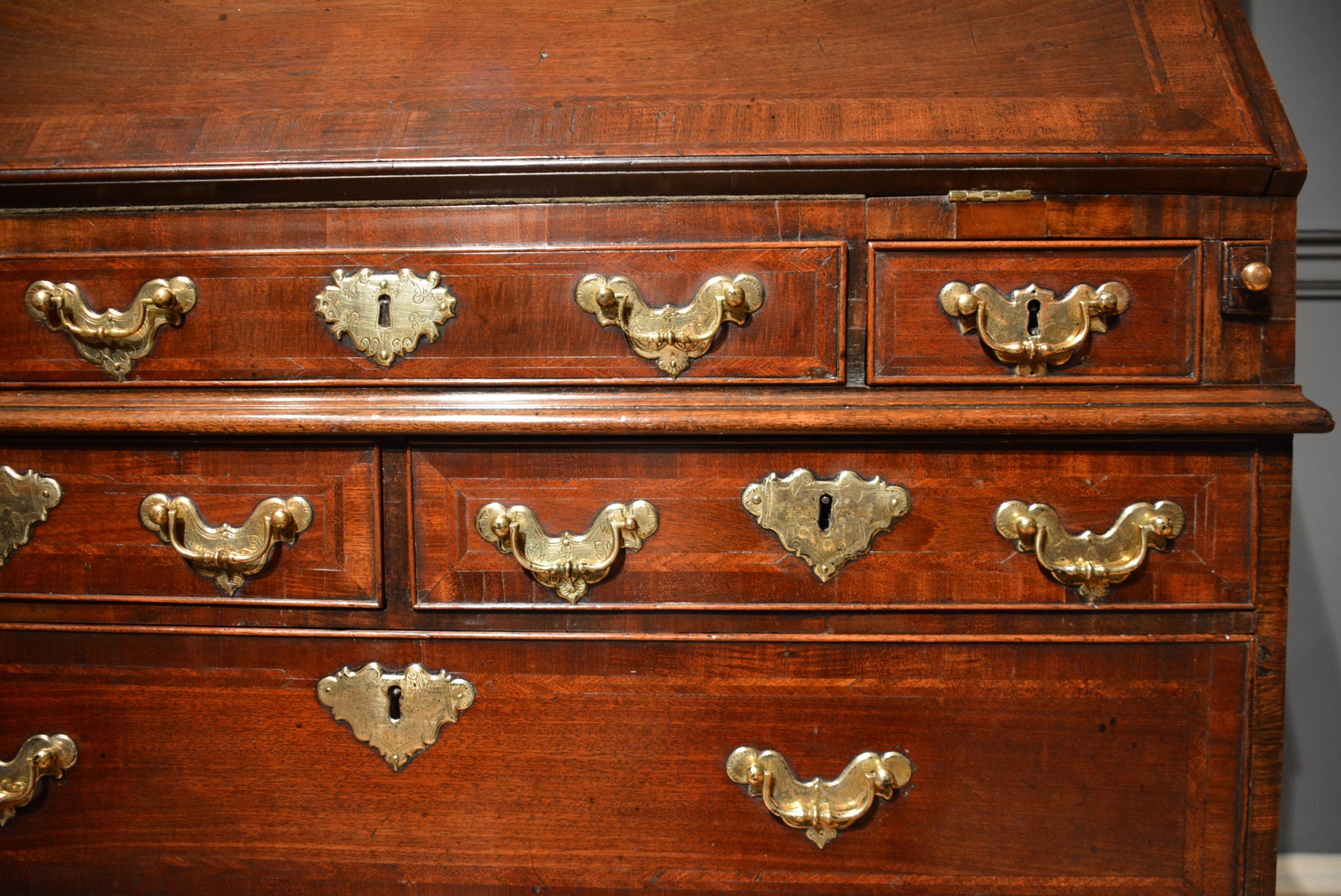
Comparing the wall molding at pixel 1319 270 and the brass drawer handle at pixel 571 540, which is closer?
the brass drawer handle at pixel 571 540

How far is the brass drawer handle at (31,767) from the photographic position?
0.99 m

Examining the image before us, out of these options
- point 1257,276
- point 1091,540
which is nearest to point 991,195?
point 1257,276

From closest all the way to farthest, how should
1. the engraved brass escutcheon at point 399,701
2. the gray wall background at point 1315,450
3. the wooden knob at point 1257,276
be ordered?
1. the wooden knob at point 1257,276
2. the engraved brass escutcheon at point 399,701
3. the gray wall background at point 1315,450

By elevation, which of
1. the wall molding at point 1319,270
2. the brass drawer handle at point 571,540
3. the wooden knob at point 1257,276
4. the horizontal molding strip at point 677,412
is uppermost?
the wall molding at point 1319,270

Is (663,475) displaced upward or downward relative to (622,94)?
downward

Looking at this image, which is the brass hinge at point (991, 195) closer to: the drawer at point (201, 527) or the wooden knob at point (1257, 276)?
the wooden knob at point (1257, 276)

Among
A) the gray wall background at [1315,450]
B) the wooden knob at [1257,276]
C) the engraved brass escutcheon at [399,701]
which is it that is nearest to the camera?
the wooden knob at [1257,276]

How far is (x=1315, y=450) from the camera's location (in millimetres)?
1515

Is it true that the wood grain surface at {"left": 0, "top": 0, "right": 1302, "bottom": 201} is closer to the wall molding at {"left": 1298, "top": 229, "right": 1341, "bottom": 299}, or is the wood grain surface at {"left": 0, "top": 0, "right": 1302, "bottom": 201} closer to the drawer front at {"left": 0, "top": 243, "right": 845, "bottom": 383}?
the drawer front at {"left": 0, "top": 243, "right": 845, "bottom": 383}

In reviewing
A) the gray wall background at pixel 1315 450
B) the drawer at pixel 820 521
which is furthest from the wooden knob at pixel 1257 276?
the gray wall background at pixel 1315 450

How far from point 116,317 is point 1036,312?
38.4 inches

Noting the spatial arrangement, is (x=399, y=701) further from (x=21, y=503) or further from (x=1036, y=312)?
(x=1036, y=312)

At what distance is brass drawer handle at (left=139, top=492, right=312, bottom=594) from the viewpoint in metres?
0.94

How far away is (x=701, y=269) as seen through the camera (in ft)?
2.97
